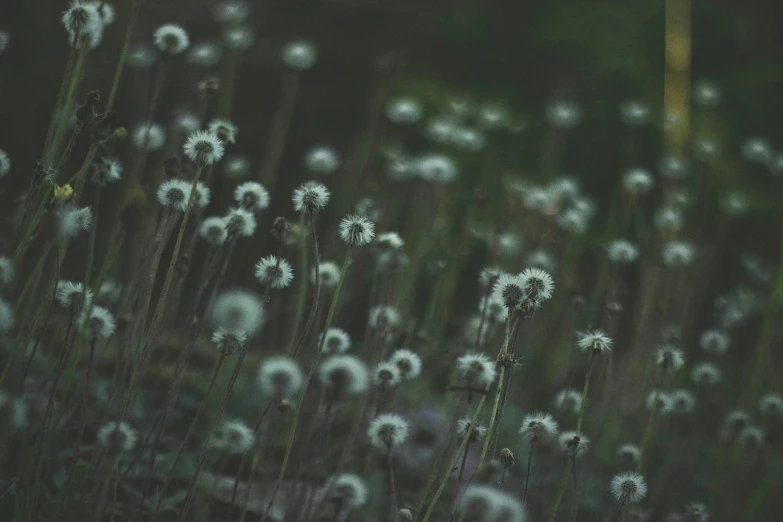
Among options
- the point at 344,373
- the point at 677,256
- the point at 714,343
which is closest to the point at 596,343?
the point at 344,373

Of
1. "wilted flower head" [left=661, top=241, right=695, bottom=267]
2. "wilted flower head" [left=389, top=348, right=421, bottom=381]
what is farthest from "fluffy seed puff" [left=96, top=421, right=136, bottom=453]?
"wilted flower head" [left=661, top=241, right=695, bottom=267]

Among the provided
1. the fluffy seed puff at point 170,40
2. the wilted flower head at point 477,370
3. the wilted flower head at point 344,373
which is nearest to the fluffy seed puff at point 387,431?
the wilted flower head at point 477,370

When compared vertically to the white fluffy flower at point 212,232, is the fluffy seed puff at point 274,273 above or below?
below

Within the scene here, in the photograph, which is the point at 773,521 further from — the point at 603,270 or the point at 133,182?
the point at 133,182

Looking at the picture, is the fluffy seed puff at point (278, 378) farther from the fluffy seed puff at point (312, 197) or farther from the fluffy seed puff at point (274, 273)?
the fluffy seed puff at point (312, 197)

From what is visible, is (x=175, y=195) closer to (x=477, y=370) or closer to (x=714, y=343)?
(x=477, y=370)

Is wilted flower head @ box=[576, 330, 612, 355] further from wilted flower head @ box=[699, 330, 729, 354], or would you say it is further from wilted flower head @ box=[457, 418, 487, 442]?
wilted flower head @ box=[699, 330, 729, 354]

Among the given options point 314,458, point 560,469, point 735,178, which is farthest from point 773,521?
point 735,178
